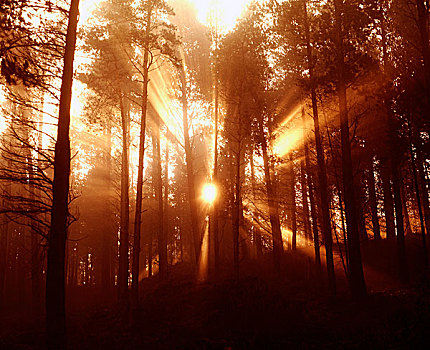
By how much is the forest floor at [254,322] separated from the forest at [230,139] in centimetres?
7

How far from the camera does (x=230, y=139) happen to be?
1653 centimetres

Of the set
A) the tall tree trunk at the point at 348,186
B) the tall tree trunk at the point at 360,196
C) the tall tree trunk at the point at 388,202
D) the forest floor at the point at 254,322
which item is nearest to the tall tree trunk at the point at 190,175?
the forest floor at the point at 254,322

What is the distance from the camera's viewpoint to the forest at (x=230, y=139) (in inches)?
281

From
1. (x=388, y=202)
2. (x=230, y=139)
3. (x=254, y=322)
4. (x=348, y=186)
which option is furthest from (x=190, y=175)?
(x=388, y=202)

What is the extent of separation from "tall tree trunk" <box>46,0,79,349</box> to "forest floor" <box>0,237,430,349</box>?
2828 mm

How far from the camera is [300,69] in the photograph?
46.0ft

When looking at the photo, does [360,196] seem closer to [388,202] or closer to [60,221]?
[388,202]

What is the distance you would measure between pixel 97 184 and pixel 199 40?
1364cm

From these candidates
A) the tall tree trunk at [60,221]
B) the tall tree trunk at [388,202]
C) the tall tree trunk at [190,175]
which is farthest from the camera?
the tall tree trunk at [388,202]

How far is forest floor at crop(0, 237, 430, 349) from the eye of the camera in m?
7.18

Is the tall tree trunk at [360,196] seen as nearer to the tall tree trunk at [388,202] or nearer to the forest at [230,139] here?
the forest at [230,139]

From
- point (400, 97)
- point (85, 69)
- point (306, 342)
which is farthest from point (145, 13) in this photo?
point (306, 342)

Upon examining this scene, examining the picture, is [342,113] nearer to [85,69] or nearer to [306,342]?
[306,342]

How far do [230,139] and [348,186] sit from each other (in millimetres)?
7199
